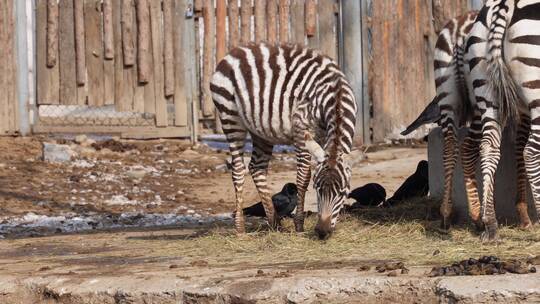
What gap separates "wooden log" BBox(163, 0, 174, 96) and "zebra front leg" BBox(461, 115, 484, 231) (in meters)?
8.27

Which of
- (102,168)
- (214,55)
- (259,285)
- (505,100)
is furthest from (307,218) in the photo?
(214,55)

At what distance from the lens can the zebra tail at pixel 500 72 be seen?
9.09 m

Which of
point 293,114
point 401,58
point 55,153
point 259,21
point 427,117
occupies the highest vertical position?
point 259,21

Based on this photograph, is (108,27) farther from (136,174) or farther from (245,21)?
(136,174)

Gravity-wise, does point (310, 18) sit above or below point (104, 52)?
above

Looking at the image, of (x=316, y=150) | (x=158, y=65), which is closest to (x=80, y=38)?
(x=158, y=65)

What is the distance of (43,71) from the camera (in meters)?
17.7

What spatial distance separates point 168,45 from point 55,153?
103 inches

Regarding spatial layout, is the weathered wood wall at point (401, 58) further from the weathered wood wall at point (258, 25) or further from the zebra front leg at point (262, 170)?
the zebra front leg at point (262, 170)

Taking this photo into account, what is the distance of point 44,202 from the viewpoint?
567 inches

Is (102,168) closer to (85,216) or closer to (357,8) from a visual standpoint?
(85,216)

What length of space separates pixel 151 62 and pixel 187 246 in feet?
27.0

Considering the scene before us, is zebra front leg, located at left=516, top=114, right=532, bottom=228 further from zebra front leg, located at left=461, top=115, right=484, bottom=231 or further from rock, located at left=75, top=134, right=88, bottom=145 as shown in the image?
rock, located at left=75, top=134, right=88, bottom=145

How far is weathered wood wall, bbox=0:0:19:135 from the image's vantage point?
17.6 meters
